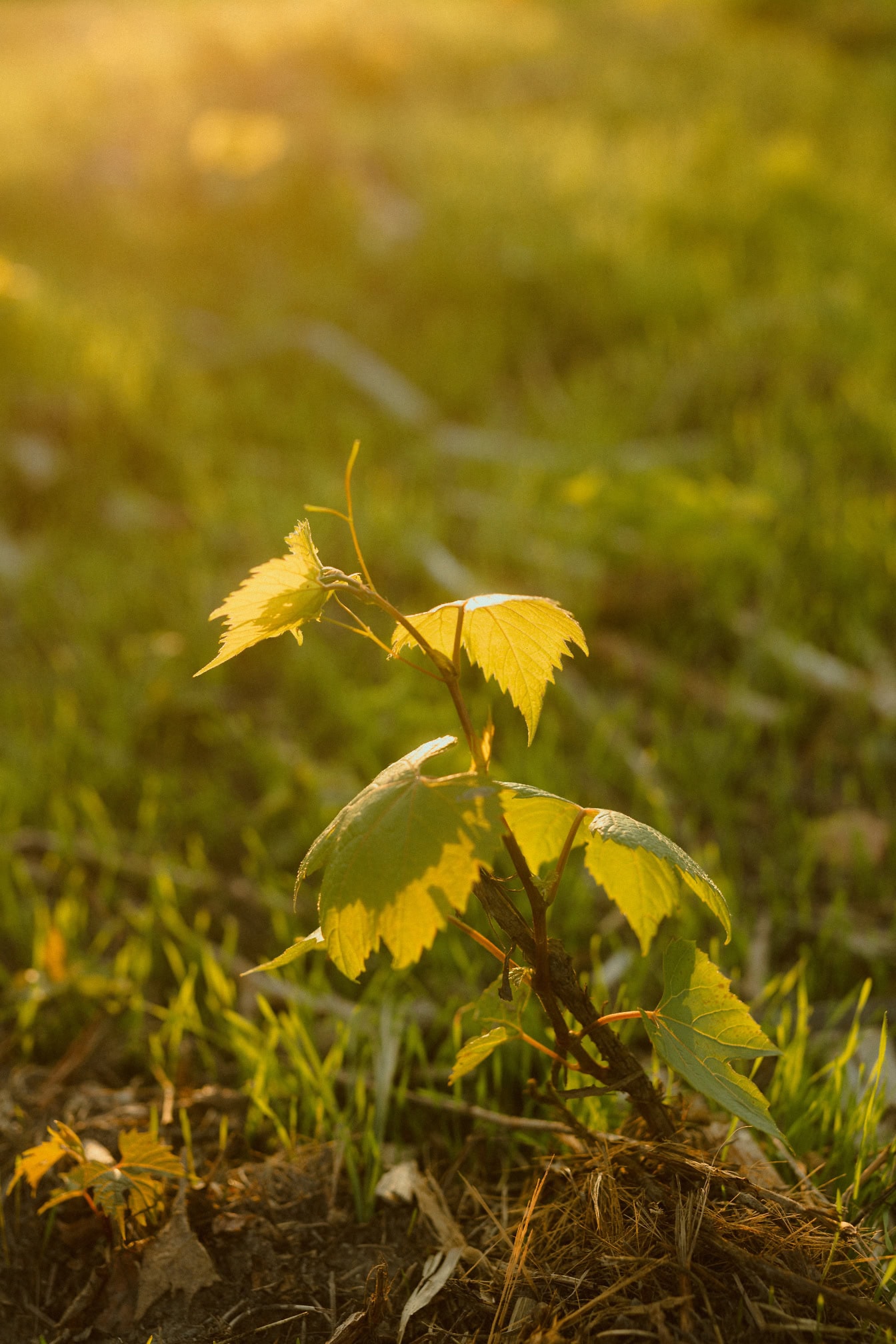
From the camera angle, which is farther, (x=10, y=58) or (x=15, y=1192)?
(x=10, y=58)

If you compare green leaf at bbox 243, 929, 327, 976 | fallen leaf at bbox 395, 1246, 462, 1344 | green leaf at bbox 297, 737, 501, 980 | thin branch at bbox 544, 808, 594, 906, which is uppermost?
green leaf at bbox 297, 737, 501, 980

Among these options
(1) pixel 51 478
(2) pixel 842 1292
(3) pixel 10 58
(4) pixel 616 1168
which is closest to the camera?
(2) pixel 842 1292

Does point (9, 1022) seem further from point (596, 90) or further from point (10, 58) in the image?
point (10, 58)

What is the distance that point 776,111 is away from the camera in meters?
7.73

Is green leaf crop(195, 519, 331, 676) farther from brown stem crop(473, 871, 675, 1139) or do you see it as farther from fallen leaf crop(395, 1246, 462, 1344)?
fallen leaf crop(395, 1246, 462, 1344)

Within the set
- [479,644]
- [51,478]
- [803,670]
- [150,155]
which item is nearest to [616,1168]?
[479,644]

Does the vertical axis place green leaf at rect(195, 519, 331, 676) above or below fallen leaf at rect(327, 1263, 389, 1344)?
above

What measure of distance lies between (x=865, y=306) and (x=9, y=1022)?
4.12 metres

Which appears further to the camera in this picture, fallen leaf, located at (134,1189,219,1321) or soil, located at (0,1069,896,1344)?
fallen leaf, located at (134,1189,219,1321)

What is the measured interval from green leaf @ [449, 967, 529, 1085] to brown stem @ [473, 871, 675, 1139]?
0.12 feet

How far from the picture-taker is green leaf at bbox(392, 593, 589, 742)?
37.4 inches

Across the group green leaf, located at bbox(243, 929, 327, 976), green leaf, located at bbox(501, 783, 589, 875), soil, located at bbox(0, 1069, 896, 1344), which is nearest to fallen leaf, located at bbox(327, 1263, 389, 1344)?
soil, located at bbox(0, 1069, 896, 1344)

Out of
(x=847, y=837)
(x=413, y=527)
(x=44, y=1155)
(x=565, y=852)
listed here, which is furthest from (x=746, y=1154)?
(x=413, y=527)

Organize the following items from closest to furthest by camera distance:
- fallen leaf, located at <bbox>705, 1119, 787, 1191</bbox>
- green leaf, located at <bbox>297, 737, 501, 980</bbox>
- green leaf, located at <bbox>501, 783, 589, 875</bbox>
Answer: green leaf, located at <bbox>297, 737, 501, 980</bbox>, green leaf, located at <bbox>501, 783, 589, 875</bbox>, fallen leaf, located at <bbox>705, 1119, 787, 1191</bbox>
